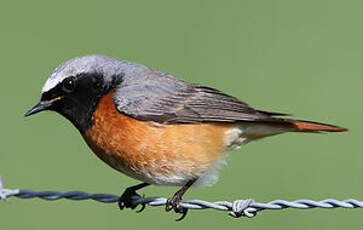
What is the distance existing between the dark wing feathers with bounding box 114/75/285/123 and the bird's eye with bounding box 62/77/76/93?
395 millimetres

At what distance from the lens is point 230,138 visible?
19.5 feet

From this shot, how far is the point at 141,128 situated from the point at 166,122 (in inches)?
10.6

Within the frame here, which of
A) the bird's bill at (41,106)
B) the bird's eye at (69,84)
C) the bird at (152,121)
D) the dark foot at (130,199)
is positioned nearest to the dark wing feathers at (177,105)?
the bird at (152,121)

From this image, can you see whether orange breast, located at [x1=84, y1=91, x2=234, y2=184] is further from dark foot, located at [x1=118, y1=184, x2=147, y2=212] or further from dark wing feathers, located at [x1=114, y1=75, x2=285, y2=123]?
dark foot, located at [x1=118, y1=184, x2=147, y2=212]

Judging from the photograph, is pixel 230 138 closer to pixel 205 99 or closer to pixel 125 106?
pixel 205 99

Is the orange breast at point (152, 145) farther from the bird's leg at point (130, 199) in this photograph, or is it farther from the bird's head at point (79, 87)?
the bird's leg at point (130, 199)

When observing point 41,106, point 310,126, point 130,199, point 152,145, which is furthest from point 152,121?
point 310,126

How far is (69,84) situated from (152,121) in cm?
82

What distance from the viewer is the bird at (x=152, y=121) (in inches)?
219

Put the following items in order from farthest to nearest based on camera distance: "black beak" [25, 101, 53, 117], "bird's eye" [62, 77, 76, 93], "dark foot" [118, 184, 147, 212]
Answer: "dark foot" [118, 184, 147, 212], "bird's eye" [62, 77, 76, 93], "black beak" [25, 101, 53, 117]

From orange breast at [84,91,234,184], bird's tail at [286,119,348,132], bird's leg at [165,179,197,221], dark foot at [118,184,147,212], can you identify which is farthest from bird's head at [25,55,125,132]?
bird's tail at [286,119,348,132]

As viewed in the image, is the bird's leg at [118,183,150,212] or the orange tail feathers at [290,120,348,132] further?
the bird's leg at [118,183,150,212]

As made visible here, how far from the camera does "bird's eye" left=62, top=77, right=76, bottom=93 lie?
5.77 metres

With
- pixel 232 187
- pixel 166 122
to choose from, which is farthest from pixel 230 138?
pixel 232 187
